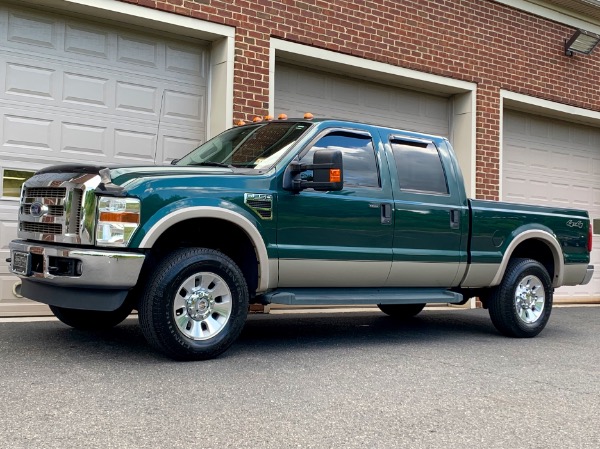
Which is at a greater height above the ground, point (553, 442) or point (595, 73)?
point (595, 73)

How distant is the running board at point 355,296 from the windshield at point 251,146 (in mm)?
1080

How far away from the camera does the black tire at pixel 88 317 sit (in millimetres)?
6574

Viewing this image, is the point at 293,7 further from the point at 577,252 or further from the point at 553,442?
the point at 553,442

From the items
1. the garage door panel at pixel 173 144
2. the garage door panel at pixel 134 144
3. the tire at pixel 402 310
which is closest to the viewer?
the garage door panel at pixel 134 144

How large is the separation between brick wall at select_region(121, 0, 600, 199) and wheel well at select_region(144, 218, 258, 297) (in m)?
3.62

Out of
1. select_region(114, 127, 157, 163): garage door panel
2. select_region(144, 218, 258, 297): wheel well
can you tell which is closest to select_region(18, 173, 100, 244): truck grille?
select_region(144, 218, 258, 297): wheel well

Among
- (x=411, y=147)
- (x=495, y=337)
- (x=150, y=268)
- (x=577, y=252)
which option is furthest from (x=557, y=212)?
(x=150, y=268)

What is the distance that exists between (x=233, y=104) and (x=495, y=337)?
14.0 feet

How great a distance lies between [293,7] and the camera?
9867 millimetres

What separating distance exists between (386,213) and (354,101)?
467 centimetres

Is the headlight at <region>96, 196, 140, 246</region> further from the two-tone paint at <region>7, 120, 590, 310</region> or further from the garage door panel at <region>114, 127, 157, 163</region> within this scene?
the garage door panel at <region>114, 127, 157, 163</region>

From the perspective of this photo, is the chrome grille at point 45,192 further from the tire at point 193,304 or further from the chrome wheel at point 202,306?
the chrome wheel at point 202,306

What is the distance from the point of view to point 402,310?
908 centimetres

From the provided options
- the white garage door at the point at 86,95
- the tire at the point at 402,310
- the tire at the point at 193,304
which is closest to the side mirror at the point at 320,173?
the tire at the point at 193,304
